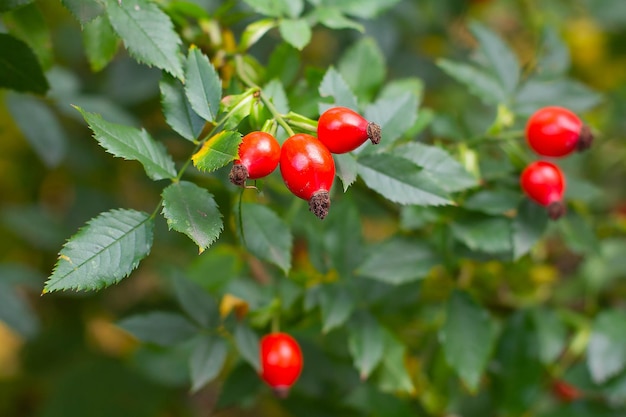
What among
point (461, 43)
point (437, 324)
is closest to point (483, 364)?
point (437, 324)

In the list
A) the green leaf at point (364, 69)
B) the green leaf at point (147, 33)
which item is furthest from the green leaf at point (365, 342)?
the green leaf at point (147, 33)

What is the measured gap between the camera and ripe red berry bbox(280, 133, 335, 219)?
64 cm

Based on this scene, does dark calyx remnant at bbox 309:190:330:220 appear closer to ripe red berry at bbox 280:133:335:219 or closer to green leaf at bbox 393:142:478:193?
ripe red berry at bbox 280:133:335:219

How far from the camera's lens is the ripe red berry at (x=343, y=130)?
0.68m

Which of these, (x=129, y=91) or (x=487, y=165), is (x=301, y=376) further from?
(x=129, y=91)

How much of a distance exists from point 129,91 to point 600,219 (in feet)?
3.88

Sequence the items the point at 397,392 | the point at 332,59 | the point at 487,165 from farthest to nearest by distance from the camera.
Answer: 1. the point at 332,59
2. the point at 397,392
3. the point at 487,165

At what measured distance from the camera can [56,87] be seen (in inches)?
51.3

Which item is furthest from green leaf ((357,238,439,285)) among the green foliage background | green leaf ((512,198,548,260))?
green leaf ((512,198,548,260))

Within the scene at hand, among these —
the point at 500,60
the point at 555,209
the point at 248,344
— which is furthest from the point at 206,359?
the point at 500,60

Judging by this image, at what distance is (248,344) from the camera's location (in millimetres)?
973

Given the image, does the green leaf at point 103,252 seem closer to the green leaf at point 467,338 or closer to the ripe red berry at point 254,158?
the ripe red berry at point 254,158

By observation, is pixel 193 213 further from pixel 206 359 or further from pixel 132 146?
pixel 206 359

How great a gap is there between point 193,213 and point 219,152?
0.08 meters
